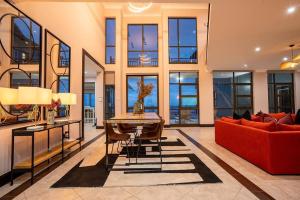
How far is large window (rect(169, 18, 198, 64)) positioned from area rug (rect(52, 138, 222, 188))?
6152mm

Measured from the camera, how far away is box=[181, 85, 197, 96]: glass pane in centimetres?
908

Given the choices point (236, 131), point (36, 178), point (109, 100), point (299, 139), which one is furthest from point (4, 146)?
point (109, 100)

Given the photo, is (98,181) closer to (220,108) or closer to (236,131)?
(236,131)

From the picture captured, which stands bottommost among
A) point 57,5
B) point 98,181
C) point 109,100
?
point 98,181

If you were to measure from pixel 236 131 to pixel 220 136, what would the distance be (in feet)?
3.25

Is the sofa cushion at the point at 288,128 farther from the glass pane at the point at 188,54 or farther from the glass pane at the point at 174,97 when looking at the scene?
the glass pane at the point at 188,54

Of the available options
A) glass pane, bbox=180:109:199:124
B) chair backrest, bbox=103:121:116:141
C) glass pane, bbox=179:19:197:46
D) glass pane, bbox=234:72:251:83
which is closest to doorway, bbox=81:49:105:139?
chair backrest, bbox=103:121:116:141

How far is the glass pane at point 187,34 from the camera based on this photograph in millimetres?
9219

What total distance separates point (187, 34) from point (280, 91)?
18.2ft

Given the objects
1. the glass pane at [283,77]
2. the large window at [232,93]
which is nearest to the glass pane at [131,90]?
the large window at [232,93]

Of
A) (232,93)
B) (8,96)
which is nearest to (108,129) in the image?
(8,96)

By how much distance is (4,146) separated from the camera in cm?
266

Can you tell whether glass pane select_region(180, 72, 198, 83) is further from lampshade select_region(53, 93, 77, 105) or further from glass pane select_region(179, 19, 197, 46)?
lampshade select_region(53, 93, 77, 105)

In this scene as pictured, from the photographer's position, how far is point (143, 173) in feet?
9.94
